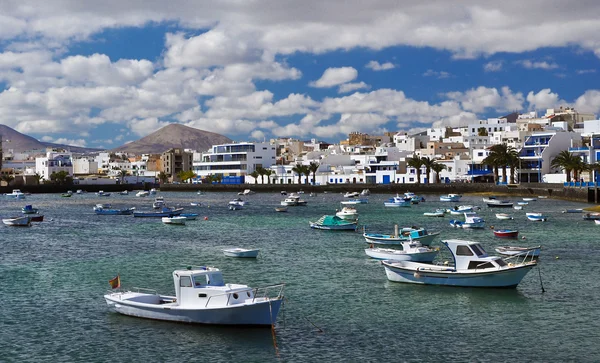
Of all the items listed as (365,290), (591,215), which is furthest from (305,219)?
(365,290)

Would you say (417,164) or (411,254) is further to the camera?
(417,164)

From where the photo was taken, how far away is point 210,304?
28.4 meters

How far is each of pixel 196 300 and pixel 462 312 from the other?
40.9 feet

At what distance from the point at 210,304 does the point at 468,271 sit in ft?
49.6

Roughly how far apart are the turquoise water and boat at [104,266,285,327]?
0.44 meters

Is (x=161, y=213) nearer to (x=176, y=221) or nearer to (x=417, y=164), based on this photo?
(x=176, y=221)

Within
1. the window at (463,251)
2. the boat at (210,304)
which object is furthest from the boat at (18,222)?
the window at (463,251)

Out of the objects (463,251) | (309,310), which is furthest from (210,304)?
(463,251)

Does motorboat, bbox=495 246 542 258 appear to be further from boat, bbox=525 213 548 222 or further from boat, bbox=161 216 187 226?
boat, bbox=161 216 187 226

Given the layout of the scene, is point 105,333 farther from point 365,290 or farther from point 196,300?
point 365,290

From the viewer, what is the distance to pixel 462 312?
32.2 meters

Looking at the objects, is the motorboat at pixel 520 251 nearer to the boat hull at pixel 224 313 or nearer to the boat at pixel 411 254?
the boat at pixel 411 254

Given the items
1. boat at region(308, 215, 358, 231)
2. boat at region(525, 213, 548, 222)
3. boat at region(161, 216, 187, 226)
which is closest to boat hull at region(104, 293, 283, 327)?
boat at region(308, 215, 358, 231)

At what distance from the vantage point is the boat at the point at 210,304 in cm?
2802
